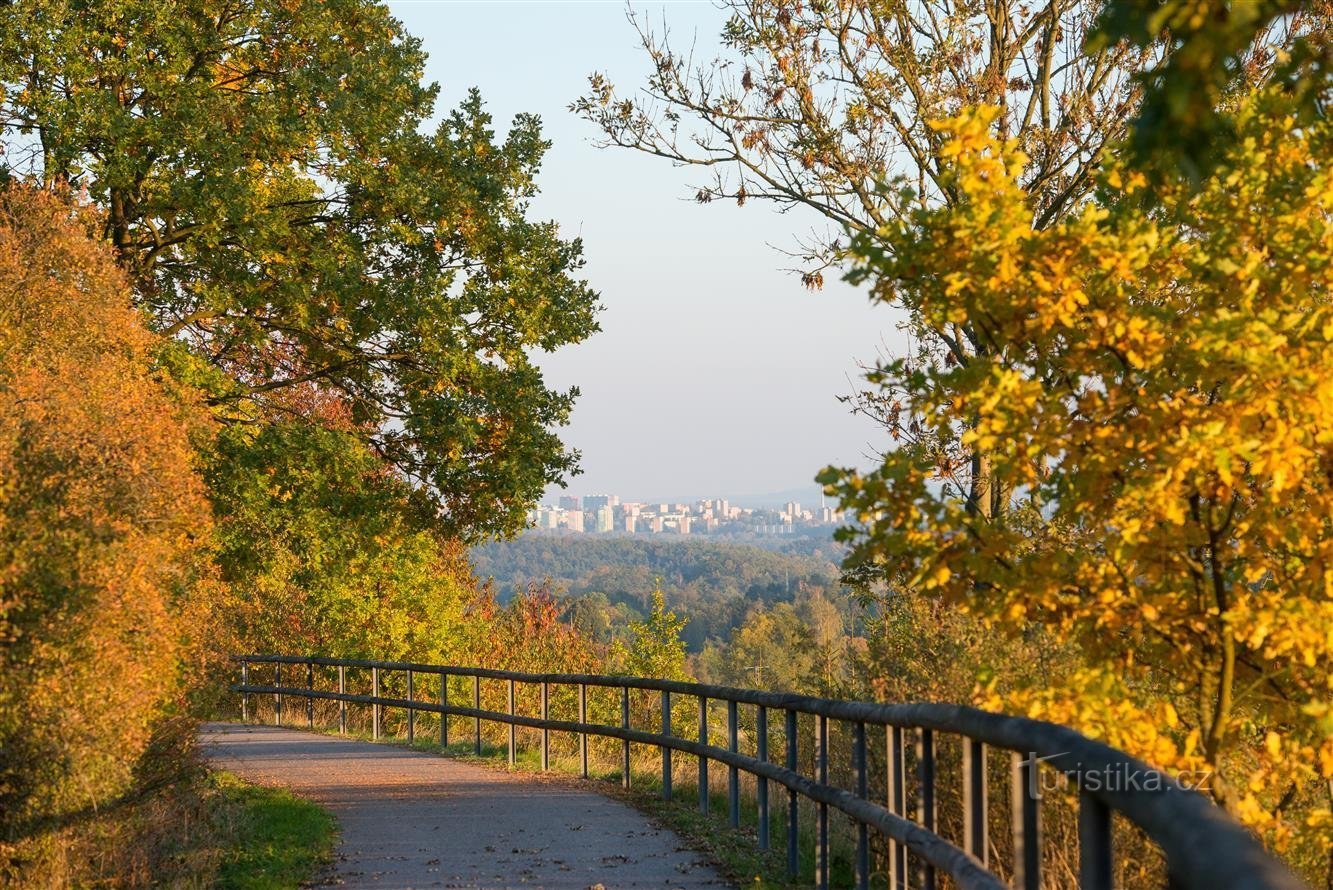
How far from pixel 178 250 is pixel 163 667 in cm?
1165

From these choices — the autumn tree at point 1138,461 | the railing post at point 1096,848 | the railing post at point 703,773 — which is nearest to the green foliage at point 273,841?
the railing post at point 703,773

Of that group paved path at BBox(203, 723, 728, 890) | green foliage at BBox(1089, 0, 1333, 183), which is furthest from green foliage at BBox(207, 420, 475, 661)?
green foliage at BBox(1089, 0, 1333, 183)

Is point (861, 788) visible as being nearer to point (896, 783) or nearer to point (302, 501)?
point (896, 783)

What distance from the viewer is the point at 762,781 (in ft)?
34.0

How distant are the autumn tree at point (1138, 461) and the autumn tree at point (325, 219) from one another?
13330mm

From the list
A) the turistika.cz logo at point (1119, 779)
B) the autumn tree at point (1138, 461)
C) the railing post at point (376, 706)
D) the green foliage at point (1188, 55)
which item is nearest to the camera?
the green foliage at point (1188, 55)

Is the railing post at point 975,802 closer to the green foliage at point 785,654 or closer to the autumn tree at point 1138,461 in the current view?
the autumn tree at point 1138,461

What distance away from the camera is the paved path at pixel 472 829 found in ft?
31.6

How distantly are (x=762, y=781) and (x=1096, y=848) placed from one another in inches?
255

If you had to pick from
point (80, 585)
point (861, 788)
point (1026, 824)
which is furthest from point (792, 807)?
point (80, 585)

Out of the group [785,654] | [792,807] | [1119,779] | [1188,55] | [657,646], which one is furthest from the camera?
[785,654]

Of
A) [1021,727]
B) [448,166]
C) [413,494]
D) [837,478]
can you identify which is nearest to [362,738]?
[413,494]

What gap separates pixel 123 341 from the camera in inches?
509

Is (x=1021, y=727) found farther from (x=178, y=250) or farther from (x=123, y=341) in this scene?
(x=178, y=250)
